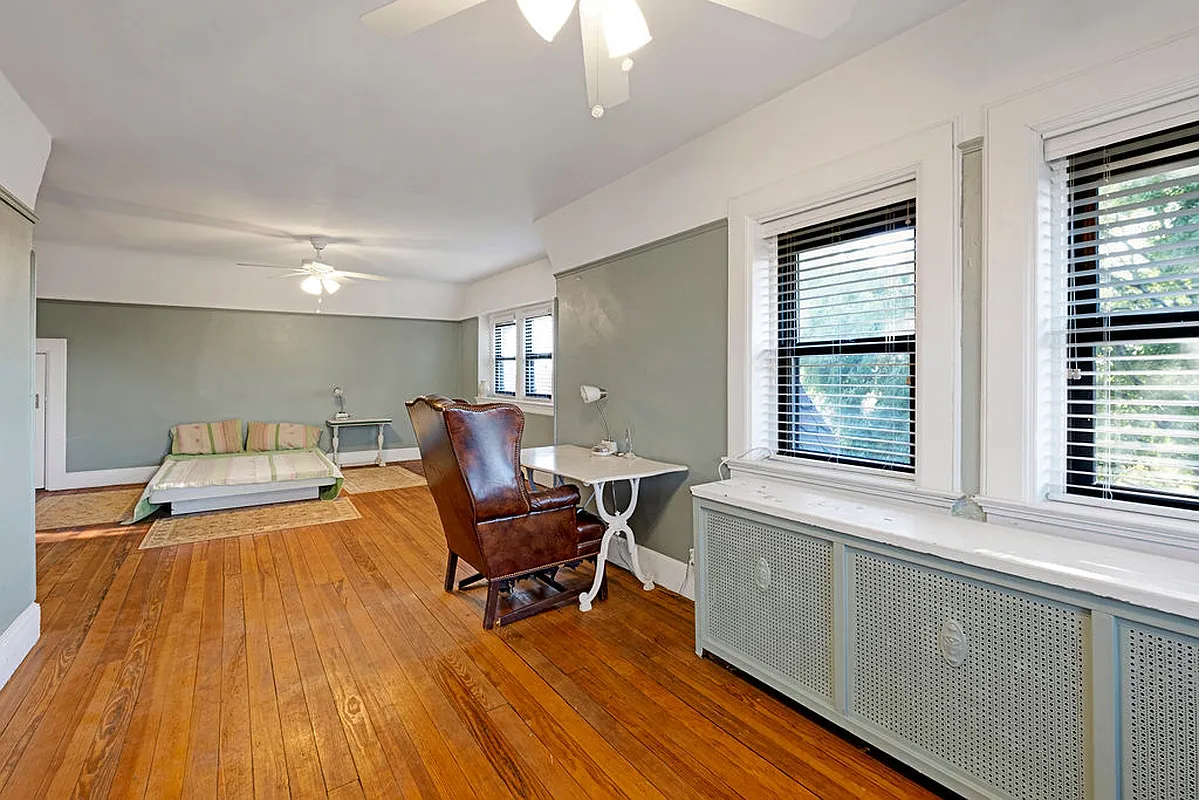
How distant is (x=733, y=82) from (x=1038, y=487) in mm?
2014

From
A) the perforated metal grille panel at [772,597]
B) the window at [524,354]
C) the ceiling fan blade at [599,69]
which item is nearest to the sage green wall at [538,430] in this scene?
the window at [524,354]

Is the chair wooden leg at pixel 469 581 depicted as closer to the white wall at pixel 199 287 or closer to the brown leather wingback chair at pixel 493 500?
the brown leather wingback chair at pixel 493 500

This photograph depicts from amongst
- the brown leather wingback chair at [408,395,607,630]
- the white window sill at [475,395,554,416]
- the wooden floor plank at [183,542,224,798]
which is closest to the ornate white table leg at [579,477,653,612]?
the brown leather wingback chair at [408,395,607,630]

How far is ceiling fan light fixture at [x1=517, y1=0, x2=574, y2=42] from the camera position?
138 centimetres

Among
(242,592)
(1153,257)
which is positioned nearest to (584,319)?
(242,592)

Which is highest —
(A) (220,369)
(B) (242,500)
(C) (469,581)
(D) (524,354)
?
(D) (524,354)

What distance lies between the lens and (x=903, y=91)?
7.14 feet

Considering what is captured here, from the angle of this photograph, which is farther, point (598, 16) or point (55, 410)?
point (55, 410)

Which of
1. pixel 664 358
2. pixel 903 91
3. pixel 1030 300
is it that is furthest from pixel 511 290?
pixel 1030 300

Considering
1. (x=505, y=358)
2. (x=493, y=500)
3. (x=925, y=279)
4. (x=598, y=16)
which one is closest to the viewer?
(x=598, y=16)

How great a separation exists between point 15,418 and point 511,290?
15.6 ft

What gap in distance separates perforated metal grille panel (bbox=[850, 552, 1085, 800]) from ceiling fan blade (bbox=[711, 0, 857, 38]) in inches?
62.7

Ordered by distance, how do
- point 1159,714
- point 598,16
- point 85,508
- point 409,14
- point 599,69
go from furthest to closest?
point 85,508
point 599,69
point 598,16
point 409,14
point 1159,714

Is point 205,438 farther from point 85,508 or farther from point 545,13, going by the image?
point 545,13
